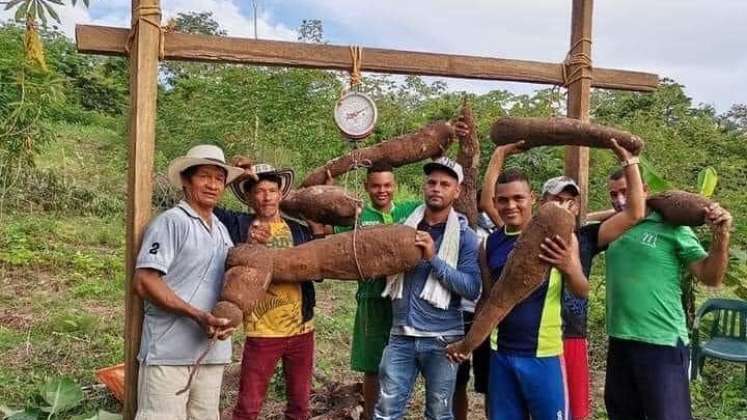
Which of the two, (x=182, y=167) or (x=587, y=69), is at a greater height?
(x=587, y=69)

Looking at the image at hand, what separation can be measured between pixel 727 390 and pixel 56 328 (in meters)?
5.20

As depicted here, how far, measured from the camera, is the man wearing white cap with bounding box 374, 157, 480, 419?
2.87 metres

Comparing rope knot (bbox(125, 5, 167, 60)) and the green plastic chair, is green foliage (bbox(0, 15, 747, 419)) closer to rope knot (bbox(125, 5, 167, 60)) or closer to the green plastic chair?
the green plastic chair

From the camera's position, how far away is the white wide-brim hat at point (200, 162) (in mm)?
2678

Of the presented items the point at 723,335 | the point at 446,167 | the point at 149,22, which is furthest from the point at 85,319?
the point at 723,335

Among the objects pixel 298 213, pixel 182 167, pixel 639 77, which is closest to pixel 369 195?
pixel 298 213

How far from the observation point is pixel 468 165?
11.0 feet

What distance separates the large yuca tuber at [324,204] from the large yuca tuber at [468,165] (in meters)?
0.57

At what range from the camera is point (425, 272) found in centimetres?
293

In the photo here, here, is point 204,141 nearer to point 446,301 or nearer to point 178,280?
point 178,280

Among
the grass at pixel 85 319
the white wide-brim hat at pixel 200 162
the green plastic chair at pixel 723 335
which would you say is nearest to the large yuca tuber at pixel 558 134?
the white wide-brim hat at pixel 200 162

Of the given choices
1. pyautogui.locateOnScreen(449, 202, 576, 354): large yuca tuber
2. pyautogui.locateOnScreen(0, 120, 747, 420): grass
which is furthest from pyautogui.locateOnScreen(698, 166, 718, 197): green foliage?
pyautogui.locateOnScreen(0, 120, 747, 420): grass

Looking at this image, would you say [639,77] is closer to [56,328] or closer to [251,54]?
[251,54]

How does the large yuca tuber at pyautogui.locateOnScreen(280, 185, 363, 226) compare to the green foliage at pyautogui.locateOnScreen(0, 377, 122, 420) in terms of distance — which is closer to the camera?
the large yuca tuber at pyautogui.locateOnScreen(280, 185, 363, 226)
